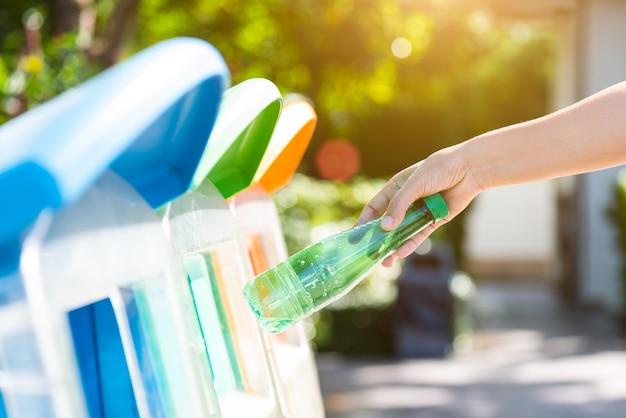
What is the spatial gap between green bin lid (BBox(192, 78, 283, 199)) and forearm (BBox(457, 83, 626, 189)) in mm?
385

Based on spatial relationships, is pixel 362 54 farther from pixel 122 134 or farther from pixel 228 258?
pixel 122 134

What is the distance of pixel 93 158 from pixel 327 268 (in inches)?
37.6

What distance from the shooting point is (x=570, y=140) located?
5.25 ft

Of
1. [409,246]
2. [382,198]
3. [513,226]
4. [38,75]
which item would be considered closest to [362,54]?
[513,226]

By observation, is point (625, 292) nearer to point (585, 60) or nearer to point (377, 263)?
point (585, 60)

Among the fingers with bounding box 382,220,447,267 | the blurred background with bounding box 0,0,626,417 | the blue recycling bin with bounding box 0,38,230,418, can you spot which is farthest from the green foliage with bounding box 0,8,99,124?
the blue recycling bin with bounding box 0,38,230,418

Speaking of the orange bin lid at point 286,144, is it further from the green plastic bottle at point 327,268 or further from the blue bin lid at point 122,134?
the blue bin lid at point 122,134

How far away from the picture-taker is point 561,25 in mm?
14477

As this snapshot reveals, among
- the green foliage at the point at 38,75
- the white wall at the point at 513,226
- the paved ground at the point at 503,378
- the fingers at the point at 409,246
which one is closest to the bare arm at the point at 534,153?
the fingers at the point at 409,246

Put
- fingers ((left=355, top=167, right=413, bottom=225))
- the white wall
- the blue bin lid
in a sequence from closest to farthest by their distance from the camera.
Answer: the blue bin lid → fingers ((left=355, top=167, right=413, bottom=225)) → the white wall

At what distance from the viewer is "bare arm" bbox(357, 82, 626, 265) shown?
1.60 m

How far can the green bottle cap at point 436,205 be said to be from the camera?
5.68 feet

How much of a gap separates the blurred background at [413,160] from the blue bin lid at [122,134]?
3846mm

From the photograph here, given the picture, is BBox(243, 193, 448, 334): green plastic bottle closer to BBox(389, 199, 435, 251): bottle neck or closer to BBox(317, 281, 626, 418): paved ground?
BBox(389, 199, 435, 251): bottle neck
